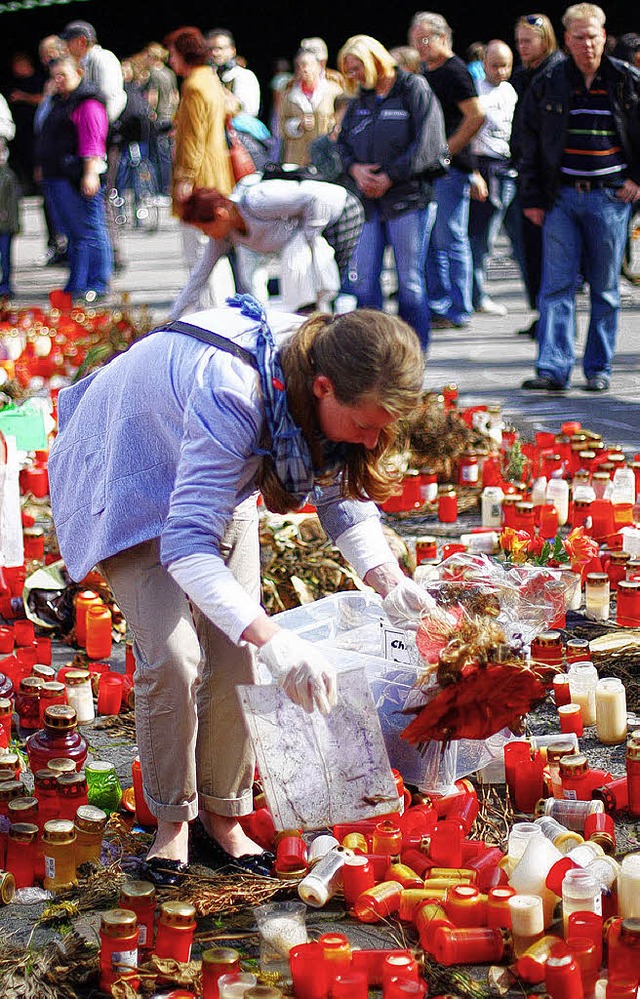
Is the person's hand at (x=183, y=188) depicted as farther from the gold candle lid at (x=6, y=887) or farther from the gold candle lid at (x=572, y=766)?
the gold candle lid at (x=6, y=887)

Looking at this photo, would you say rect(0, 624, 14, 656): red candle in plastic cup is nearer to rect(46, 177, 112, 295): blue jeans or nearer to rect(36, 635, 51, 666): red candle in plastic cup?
rect(36, 635, 51, 666): red candle in plastic cup

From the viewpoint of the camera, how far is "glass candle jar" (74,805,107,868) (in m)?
3.13

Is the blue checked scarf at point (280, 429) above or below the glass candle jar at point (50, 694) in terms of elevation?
above

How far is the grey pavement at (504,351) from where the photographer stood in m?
7.36

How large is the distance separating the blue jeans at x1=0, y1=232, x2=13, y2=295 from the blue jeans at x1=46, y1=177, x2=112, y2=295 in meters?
1.08

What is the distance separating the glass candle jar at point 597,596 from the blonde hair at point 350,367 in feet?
6.21

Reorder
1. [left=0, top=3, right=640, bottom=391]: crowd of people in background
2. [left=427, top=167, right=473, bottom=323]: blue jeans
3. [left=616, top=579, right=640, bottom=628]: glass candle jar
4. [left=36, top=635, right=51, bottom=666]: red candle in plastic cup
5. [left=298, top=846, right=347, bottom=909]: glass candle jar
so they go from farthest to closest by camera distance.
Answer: [left=427, top=167, right=473, bottom=323]: blue jeans, [left=0, top=3, right=640, bottom=391]: crowd of people in background, [left=616, top=579, right=640, bottom=628]: glass candle jar, [left=36, top=635, right=51, bottom=666]: red candle in plastic cup, [left=298, top=846, right=347, bottom=909]: glass candle jar

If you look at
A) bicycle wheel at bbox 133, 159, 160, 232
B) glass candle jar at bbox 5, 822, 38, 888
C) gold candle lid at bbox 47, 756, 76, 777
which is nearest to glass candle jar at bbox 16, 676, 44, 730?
gold candle lid at bbox 47, 756, 76, 777

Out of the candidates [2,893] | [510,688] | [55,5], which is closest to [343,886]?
[510,688]

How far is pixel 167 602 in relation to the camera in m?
2.97

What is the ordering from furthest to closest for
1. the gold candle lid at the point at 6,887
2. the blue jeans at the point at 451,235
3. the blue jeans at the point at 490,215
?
the blue jeans at the point at 490,215
the blue jeans at the point at 451,235
the gold candle lid at the point at 6,887

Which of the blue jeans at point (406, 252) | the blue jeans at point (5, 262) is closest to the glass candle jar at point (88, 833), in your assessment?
the blue jeans at point (406, 252)

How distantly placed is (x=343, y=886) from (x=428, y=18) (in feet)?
24.1

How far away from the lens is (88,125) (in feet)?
36.4
